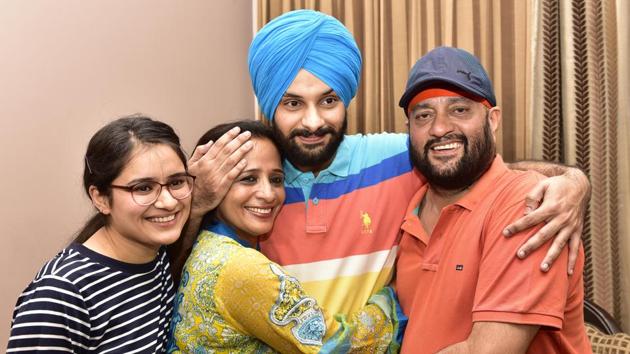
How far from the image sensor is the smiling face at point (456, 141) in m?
1.63

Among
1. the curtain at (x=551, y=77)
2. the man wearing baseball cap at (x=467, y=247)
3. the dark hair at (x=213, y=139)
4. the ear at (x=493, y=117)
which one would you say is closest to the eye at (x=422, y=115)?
the man wearing baseball cap at (x=467, y=247)

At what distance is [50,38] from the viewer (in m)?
2.26

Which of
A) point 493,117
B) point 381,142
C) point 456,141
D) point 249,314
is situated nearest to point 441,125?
point 456,141

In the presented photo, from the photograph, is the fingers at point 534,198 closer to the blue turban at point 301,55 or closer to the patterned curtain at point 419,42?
the blue turban at point 301,55

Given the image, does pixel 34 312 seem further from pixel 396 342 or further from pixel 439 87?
pixel 439 87

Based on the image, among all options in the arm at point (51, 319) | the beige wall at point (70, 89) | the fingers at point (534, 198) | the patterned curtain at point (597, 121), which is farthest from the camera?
the patterned curtain at point (597, 121)

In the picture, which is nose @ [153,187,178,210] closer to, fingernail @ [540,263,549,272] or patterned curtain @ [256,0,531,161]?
fingernail @ [540,263,549,272]

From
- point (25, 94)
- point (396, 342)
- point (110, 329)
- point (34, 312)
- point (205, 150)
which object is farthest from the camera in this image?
point (25, 94)

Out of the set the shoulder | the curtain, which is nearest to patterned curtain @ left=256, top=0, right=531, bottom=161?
the curtain

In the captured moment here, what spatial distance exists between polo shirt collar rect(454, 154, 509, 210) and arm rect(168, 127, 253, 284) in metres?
0.61

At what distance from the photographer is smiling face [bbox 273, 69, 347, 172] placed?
1729 millimetres

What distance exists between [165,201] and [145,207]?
0.05 meters

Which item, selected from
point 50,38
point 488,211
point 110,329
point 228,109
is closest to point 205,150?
point 110,329

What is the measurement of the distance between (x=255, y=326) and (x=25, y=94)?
1365mm
